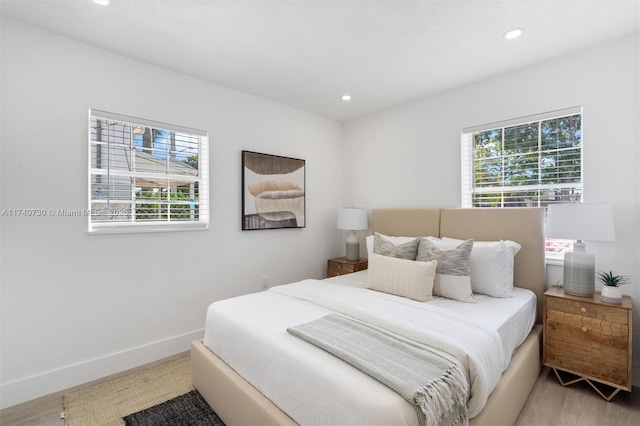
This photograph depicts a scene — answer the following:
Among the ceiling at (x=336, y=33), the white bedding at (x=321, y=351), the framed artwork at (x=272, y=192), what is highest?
the ceiling at (x=336, y=33)

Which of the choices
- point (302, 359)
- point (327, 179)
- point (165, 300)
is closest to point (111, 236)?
point (165, 300)

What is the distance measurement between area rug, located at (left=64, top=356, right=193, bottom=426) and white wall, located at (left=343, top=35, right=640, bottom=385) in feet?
9.39

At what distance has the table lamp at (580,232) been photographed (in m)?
2.08

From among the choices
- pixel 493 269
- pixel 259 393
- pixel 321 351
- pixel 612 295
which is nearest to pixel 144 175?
pixel 259 393

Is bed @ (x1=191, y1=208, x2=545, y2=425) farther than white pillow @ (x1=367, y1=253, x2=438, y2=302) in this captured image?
No

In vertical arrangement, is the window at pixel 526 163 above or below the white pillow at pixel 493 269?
above

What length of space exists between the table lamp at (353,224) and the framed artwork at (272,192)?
1.71 ft

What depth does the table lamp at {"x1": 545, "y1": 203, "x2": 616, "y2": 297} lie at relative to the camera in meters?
2.08

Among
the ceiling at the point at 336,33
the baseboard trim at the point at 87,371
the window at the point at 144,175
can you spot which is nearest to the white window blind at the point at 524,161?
the ceiling at the point at 336,33

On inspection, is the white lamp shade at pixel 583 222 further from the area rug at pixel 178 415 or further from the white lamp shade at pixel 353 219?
the area rug at pixel 178 415

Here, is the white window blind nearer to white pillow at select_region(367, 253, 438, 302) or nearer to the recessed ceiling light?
the recessed ceiling light

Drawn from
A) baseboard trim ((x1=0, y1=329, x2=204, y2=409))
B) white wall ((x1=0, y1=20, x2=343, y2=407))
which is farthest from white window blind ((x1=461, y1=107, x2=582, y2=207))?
baseboard trim ((x1=0, y1=329, x2=204, y2=409))

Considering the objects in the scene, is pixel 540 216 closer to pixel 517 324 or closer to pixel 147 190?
pixel 517 324

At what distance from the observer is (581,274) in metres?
2.20
